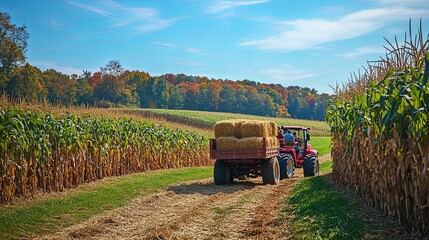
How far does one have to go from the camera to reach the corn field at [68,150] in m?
14.2

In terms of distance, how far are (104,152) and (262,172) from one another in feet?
22.9

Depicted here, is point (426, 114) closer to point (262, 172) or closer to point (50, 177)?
point (262, 172)

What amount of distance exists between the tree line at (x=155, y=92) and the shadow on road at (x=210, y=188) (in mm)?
36629

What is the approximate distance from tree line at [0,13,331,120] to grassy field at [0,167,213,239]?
35651 millimetres

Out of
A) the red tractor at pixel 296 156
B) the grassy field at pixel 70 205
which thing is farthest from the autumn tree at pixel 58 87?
the grassy field at pixel 70 205

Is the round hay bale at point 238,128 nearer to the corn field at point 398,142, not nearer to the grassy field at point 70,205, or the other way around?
the grassy field at point 70,205

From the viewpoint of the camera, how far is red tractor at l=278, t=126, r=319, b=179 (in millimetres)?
20375

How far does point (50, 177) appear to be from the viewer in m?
15.8

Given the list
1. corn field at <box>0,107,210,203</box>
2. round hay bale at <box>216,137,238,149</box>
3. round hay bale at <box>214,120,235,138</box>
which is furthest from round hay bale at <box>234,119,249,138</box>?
corn field at <box>0,107,210,203</box>

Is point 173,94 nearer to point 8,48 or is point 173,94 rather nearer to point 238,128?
point 8,48

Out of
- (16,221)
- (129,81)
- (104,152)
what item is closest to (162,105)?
(129,81)

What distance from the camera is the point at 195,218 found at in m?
11.4

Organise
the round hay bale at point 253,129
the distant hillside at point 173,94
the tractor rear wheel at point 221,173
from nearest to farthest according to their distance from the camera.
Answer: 1. the round hay bale at point 253,129
2. the tractor rear wheel at point 221,173
3. the distant hillside at point 173,94

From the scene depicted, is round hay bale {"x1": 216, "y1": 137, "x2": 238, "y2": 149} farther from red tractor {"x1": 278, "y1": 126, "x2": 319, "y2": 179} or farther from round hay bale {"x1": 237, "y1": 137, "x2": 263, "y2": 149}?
red tractor {"x1": 278, "y1": 126, "x2": 319, "y2": 179}
